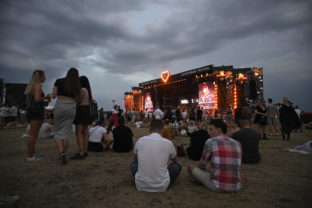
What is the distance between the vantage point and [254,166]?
151 inches

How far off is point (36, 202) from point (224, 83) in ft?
82.7

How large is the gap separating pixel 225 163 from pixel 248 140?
1903mm

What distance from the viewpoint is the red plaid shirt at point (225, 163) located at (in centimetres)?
224

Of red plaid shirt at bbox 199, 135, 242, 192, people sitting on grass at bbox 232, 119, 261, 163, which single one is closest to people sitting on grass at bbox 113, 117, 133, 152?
people sitting on grass at bbox 232, 119, 261, 163

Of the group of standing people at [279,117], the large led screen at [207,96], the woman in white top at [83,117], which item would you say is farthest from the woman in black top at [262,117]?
the large led screen at [207,96]

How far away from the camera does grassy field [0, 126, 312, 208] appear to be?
2.15m

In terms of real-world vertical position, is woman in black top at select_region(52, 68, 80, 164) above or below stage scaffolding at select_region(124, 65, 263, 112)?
below

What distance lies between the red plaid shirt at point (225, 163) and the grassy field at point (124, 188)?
170mm

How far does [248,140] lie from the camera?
3.77m

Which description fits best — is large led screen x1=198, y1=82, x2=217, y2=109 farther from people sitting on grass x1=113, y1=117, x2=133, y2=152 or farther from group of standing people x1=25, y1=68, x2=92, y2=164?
group of standing people x1=25, y1=68, x2=92, y2=164

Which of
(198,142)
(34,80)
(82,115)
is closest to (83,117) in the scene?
(82,115)

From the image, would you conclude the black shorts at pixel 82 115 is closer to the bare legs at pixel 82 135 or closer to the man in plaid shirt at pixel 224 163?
the bare legs at pixel 82 135

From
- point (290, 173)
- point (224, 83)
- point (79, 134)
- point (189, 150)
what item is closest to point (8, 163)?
point (79, 134)

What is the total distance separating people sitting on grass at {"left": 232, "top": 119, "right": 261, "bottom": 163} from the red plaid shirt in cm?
164
